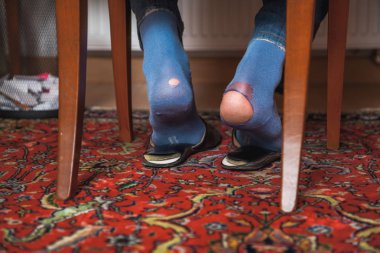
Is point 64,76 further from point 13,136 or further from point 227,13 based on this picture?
point 227,13

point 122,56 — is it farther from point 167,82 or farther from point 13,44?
point 13,44

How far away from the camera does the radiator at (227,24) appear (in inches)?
70.7

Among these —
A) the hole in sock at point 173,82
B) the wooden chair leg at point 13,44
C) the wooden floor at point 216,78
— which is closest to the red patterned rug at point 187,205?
the hole in sock at point 173,82

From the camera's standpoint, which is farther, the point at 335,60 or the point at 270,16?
the point at 335,60

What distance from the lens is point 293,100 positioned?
2.20ft

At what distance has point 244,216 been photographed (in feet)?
2.15

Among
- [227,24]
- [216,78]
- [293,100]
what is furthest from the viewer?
[216,78]

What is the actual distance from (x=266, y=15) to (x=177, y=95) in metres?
0.20

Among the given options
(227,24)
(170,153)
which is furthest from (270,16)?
(227,24)

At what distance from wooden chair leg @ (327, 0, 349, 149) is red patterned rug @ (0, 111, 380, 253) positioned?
5cm

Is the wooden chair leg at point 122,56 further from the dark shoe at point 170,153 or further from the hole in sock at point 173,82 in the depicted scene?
the hole in sock at point 173,82

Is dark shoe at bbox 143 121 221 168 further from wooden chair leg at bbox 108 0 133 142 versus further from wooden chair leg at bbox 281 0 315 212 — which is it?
wooden chair leg at bbox 281 0 315 212

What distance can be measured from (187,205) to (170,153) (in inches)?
9.0

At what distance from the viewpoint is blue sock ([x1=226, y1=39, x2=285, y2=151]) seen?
2.64 feet
